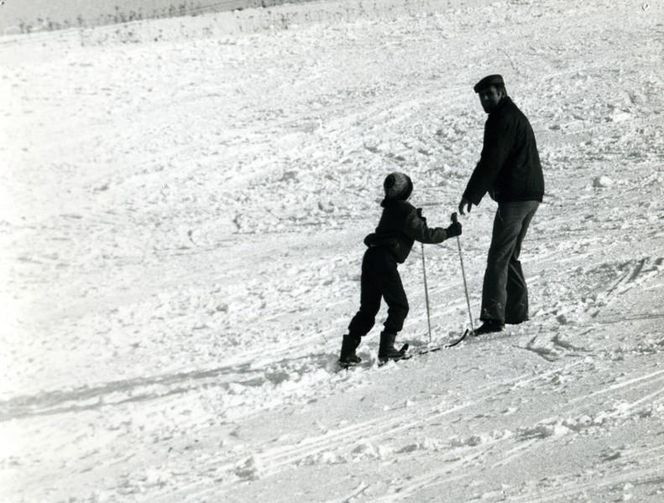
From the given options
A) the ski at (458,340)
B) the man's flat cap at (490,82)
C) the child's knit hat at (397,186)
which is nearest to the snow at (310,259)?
the ski at (458,340)

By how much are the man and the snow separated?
373 millimetres

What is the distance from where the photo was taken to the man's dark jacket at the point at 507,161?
710 cm

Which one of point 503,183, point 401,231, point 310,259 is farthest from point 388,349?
point 310,259

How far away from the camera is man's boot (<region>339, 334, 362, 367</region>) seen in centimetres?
714

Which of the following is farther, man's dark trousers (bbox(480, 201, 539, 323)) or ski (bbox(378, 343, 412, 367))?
man's dark trousers (bbox(480, 201, 539, 323))

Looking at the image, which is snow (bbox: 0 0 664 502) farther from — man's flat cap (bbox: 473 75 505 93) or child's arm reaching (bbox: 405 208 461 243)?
man's flat cap (bbox: 473 75 505 93)

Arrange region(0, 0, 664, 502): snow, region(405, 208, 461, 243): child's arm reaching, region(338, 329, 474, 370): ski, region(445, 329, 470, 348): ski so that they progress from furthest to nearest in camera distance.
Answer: region(445, 329, 470, 348): ski, region(338, 329, 474, 370): ski, region(405, 208, 461, 243): child's arm reaching, region(0, 0, 664, 502): snow

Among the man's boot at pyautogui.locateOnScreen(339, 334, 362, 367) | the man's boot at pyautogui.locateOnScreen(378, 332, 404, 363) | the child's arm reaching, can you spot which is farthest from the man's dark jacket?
the man's boot at pyautogui.locateOnScreen(339, 334, 362, 367)

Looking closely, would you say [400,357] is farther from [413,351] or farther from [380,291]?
[380,291]

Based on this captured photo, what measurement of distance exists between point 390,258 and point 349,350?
834mm

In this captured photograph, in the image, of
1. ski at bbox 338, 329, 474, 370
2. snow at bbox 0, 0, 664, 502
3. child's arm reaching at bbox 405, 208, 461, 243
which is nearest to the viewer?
snow at bbox 0, 0, 664, 502

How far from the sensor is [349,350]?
717 centimetres

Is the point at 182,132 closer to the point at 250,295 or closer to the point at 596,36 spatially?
the point at 250,295

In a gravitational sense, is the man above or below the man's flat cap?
below
